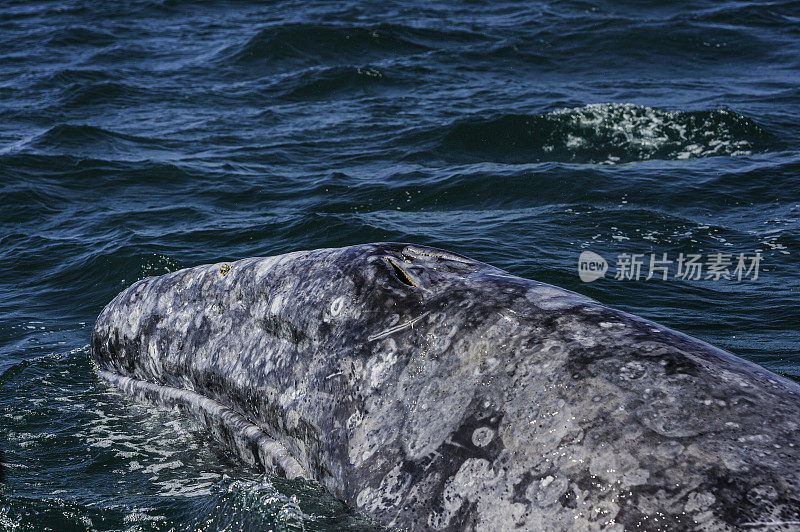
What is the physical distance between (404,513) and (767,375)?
170cm

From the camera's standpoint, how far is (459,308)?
462 cm

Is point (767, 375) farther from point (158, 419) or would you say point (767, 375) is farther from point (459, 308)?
point (158, 419)

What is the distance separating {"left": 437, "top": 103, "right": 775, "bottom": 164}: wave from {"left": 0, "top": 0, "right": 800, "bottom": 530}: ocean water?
0.05 meters

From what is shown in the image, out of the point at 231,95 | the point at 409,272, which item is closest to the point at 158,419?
the point at 409,272

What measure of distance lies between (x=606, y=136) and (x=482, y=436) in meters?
11.3

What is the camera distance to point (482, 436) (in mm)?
4141

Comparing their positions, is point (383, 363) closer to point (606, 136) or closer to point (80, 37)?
point (606, 136)

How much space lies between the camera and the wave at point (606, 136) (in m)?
14.0

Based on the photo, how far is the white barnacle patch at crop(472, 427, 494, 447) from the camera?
13.5ft
